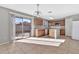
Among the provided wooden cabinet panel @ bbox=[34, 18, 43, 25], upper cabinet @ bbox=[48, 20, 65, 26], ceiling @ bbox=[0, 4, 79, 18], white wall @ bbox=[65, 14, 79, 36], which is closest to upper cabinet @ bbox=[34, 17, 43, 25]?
wooden cabinet panel @ bbox=[34, 18, 43, 25]

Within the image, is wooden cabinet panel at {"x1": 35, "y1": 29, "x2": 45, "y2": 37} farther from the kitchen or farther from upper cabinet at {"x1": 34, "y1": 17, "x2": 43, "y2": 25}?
upper cabinet at {"x1": 34, "y1": 17, "x2": 43, "y2": 25}

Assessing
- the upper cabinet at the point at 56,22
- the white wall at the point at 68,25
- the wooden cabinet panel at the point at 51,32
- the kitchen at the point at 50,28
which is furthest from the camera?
the white wall at the point at 68,25

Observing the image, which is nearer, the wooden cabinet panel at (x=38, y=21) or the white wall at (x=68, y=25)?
the wooden cabinet panel at (x=38, y=21)

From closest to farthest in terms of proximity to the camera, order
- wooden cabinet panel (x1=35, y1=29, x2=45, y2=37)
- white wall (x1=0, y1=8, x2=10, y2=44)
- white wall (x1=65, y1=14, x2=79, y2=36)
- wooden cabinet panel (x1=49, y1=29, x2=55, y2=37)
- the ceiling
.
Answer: the ceiling, white wall (x1=0, y1=8, x2=10, y2=44), wooden cabinet panel (x1=35, y1=29, x2=45, y2=37), wooden cabinet panel (x1=49, y1=29, x2=55, y2=37), white wall (x1=65, y1=14, x2=79, y2=36)

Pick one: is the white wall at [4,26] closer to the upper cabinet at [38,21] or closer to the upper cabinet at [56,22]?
the upper cabinet at [38,21]

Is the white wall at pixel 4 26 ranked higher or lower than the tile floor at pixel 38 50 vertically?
higher

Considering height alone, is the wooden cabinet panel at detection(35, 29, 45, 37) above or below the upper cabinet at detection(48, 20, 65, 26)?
below

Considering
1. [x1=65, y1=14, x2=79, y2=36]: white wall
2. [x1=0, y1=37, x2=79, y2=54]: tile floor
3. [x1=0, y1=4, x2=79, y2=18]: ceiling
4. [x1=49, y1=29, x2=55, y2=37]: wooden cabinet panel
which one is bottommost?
[x1=0, y1=37, x2=79, y2=54]: tile floor

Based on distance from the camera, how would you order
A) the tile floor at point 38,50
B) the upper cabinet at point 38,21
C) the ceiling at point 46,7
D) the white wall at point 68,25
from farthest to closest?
the white wall at point 68,25
the upper cabinet at point 38,21
the ceiling at point 46,7
the tile floor at point 38,50

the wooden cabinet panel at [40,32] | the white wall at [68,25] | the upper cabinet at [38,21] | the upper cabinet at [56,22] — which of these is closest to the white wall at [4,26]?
A: the upper cabinet at [38,21]

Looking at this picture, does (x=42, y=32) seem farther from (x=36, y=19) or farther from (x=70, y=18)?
(x=70, y=18)
